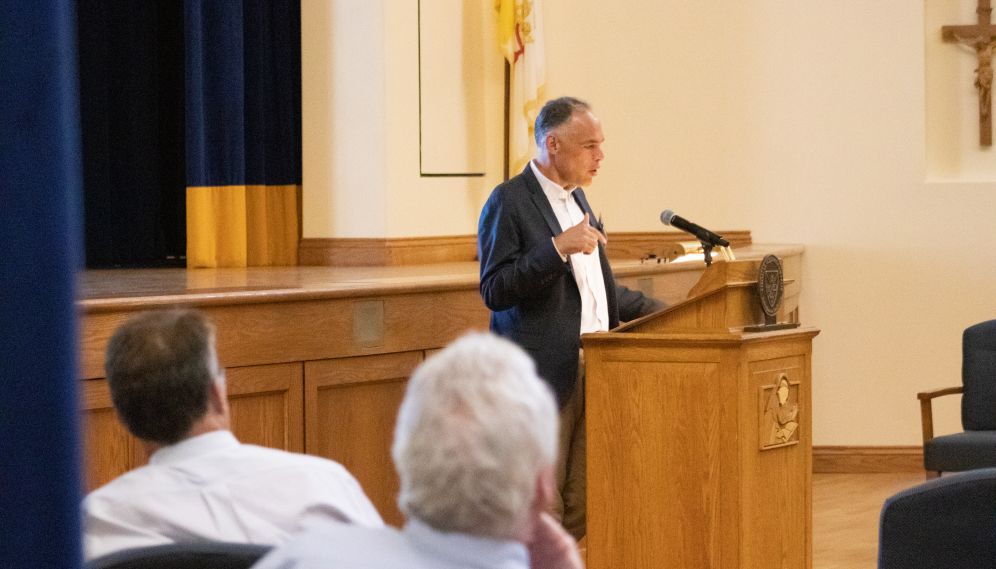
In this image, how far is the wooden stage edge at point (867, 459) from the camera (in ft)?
21.6

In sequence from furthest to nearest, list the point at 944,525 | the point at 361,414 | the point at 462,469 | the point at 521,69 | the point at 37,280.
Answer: the point at 521,69
the point at 361,414
the point at 944,525
the point at 462,469
the point at 37,280

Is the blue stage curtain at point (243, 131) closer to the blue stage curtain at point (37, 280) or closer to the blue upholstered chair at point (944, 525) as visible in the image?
the blue upholstered chair at point (944, 525)

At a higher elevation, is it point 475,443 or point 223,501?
point 475,443

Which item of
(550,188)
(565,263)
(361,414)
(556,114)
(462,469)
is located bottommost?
(361,414)

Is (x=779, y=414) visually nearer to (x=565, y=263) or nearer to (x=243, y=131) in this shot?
(x=565, y=263)

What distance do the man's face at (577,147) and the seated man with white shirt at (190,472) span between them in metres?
2.05

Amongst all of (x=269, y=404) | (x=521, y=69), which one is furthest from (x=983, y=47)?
(x=269, y=404)

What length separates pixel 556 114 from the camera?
371 centimetres

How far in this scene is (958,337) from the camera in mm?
6516

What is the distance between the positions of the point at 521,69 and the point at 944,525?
5.06 meters

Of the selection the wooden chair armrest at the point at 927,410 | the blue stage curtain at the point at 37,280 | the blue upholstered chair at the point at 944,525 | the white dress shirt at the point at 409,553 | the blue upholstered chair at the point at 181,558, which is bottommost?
the wooden chair armrest at the point at 927,410

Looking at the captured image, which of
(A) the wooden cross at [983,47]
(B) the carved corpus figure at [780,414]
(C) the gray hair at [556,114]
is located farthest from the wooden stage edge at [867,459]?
(C) the gray hair at [556,114]

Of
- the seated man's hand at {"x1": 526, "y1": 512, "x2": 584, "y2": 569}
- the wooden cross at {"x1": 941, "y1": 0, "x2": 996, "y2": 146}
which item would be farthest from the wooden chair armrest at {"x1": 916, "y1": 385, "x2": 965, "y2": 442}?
the seated man's hand at {"x1": 526, "y1": 512, "x2": 584, "y2": 569}

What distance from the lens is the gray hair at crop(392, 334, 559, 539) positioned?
3.80 ft
